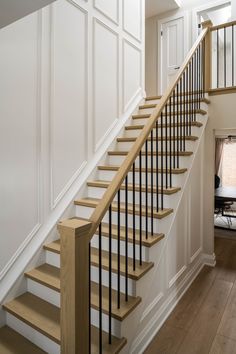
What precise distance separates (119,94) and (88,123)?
866 millimetres

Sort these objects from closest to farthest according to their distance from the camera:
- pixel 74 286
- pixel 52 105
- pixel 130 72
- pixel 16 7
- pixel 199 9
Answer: pixel 16 7 → pixel 74 286 → pixel 52 105 → pixel 130 72 → pixel 199 9

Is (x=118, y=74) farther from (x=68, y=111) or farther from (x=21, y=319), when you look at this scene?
(x=21, y=319)

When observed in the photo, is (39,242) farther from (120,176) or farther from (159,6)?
(159,6)

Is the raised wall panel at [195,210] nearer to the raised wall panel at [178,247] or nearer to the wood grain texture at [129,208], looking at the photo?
the raised wall panel at [178,247]

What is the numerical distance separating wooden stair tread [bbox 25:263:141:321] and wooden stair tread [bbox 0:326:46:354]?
1.35 ft

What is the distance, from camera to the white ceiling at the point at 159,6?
5.17 meters

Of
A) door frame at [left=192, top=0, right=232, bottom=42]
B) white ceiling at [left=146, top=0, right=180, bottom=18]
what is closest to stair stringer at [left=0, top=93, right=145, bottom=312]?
door frame at [left=192, top=0, right=232, bottom=42]

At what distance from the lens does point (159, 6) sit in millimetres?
5344

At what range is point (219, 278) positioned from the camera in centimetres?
344

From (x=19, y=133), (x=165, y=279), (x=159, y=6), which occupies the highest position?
(x=159, y=6)

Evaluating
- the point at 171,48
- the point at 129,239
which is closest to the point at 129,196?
the point at 129,239

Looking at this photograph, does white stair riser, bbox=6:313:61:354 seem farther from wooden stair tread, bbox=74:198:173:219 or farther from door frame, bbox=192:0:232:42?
door frame, bbox=192:0:232:42

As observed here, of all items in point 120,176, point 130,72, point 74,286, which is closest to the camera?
point 74,286

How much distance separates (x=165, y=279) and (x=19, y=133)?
202 centimetres
